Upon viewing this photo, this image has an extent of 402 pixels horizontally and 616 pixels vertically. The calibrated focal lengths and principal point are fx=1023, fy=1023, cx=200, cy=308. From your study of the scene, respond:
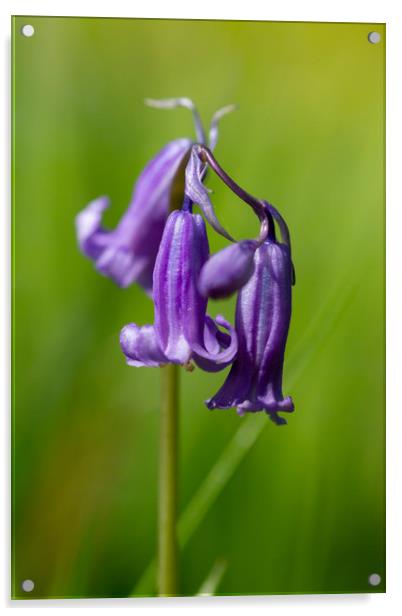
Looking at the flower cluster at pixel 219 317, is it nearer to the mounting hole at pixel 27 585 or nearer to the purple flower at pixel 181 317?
the purple flower at pixel 181 317

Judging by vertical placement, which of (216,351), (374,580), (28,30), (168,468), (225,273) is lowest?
(374,580)

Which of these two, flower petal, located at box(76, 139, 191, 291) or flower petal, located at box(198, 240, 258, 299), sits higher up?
flower petal, located at box(76, 139, 191, 291)

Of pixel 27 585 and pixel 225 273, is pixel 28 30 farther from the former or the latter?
pixel 27 585

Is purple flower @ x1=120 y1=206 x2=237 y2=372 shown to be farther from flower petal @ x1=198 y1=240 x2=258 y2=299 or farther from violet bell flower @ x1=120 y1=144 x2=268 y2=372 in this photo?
flower petal @ x1=198 y1=240 x2=258 y2=299

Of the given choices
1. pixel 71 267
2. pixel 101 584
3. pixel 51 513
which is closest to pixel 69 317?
pixel 71 267

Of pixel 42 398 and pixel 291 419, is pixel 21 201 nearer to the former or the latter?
pixel 42 398

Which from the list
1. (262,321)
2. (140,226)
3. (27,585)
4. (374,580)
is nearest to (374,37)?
(140,226)

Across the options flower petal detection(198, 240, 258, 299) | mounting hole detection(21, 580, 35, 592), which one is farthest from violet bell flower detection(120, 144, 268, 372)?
mounting hole detection(21, 580, 35, 592)
